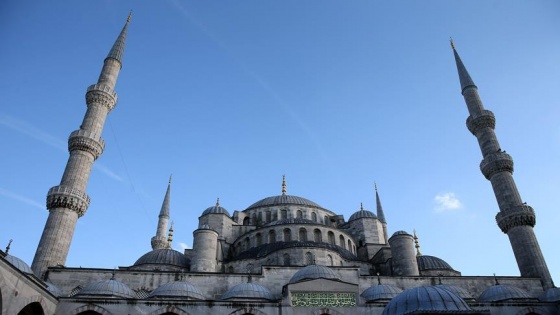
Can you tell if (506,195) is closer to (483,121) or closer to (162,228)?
(483,121)

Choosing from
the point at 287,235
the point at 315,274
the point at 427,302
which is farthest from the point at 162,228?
the point at 427,302

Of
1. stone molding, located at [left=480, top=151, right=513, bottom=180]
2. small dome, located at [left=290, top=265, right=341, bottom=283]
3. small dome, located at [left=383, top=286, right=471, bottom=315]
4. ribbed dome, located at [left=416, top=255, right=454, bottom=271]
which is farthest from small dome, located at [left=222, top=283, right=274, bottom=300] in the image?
stone molding, located at [left=480, top=151, right=513, bottom=180]

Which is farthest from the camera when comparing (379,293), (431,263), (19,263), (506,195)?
(431,263)

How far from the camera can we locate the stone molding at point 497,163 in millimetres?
21234

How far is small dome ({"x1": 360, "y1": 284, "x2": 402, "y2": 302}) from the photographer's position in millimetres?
14940

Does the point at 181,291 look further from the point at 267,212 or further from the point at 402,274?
the point at 267,212

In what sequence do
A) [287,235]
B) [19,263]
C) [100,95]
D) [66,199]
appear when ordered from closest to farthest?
[19,263]
[66,199]
[287,235]
[100,95]

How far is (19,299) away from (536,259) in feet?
63.2

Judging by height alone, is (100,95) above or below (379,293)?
above

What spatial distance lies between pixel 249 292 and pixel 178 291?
2393 mm

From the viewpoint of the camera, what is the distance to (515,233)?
1948 cm

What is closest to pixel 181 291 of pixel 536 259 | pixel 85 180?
pixel 85 180

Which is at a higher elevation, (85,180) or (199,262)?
(85,180)

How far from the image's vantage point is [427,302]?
657 cm
